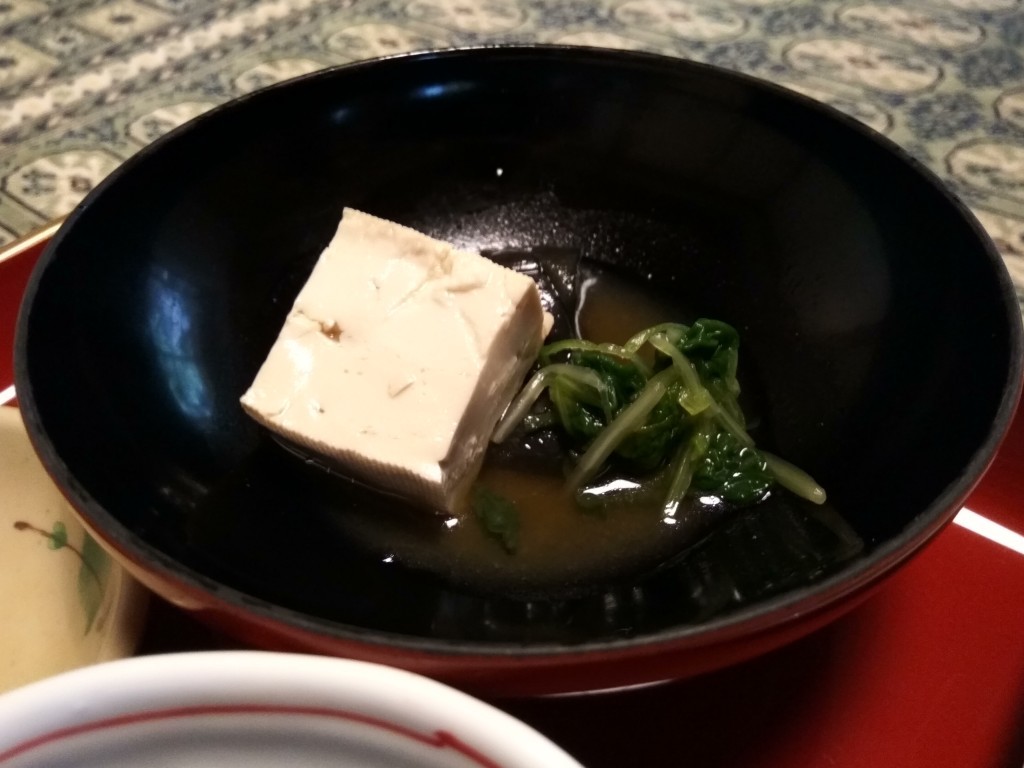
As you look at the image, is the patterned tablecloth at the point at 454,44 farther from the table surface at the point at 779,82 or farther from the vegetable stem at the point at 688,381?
the vegetable stem at the point at 688,381

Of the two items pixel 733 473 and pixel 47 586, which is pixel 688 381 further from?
pixel 47 586

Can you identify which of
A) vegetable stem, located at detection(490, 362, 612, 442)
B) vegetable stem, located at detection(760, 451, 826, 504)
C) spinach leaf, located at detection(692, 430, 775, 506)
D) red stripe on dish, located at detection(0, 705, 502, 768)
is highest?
red stripe on dish, located at detection(0, 705, 502, 768)

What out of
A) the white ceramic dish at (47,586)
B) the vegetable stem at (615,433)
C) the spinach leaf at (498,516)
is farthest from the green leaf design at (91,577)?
the vegetable stem at (615,433)

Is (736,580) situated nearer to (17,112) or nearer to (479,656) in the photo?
(479,656)

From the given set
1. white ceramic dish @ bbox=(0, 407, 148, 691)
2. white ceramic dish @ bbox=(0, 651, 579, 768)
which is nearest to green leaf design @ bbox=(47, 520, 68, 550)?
white ceramic dish @ bbox=(0, 407, 148, 691)

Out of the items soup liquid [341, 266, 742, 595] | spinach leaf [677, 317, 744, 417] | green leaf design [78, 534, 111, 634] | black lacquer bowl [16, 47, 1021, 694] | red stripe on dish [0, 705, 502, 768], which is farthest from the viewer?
spinach leaf [677, 317, 744, 417]

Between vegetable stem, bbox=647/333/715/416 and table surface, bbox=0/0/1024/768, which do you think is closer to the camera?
table surface, bbox=0/0/1024/768

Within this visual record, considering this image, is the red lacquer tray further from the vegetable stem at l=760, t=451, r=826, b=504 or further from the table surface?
the vegetable stem at l=760, t=451, r=826, b=504
